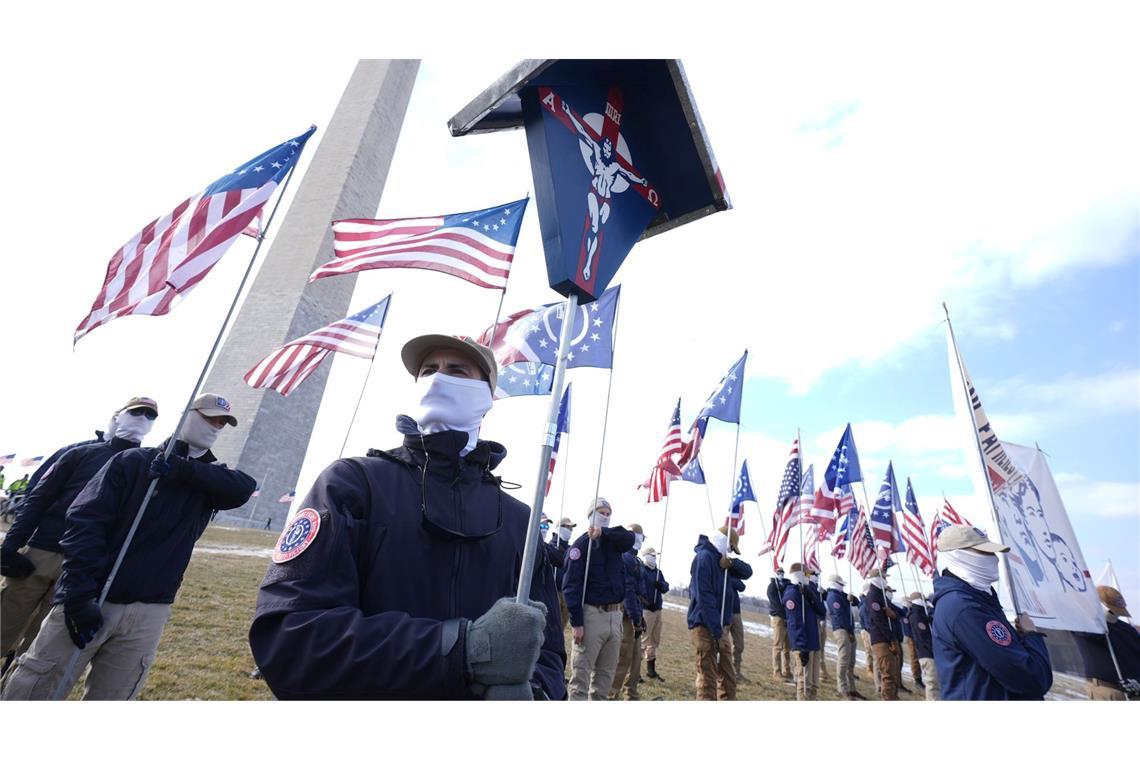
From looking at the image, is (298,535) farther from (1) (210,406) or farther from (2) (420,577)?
(1) (210,406)

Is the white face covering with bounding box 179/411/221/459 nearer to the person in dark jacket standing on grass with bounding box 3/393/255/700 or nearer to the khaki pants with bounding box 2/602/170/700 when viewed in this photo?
the person in dark jacket standing on grass with bounding box 3/393/255/700

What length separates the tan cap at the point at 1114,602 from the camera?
5.08 metres

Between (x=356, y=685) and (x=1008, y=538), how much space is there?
15.5 ft

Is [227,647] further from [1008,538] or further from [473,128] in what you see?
[1008,538]

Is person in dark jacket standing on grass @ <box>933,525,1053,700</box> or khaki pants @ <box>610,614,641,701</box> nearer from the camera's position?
person in dark jacket standing on grass @ <box>933,525,1053,700</box>

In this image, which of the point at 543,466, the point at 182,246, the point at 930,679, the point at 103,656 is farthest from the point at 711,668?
the point at 182,246

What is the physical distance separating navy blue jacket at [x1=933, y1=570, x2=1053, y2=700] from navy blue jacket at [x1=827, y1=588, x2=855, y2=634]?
7.65 m

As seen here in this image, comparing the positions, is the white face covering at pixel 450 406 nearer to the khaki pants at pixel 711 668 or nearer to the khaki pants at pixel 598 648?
the khaki pants at pixel 598 648

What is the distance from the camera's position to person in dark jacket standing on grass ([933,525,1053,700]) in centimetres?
277

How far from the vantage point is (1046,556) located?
182 inches

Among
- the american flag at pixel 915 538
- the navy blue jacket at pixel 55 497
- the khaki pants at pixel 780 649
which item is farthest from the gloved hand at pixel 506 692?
the american flag at pixel 915 538

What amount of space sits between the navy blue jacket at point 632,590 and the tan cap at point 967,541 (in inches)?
179

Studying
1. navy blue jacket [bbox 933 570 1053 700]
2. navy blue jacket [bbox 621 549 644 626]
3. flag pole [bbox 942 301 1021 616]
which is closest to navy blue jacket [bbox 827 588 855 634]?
navy blue jacket [bbox 621 549 644 626]

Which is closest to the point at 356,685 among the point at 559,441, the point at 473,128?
the point at 473,128
